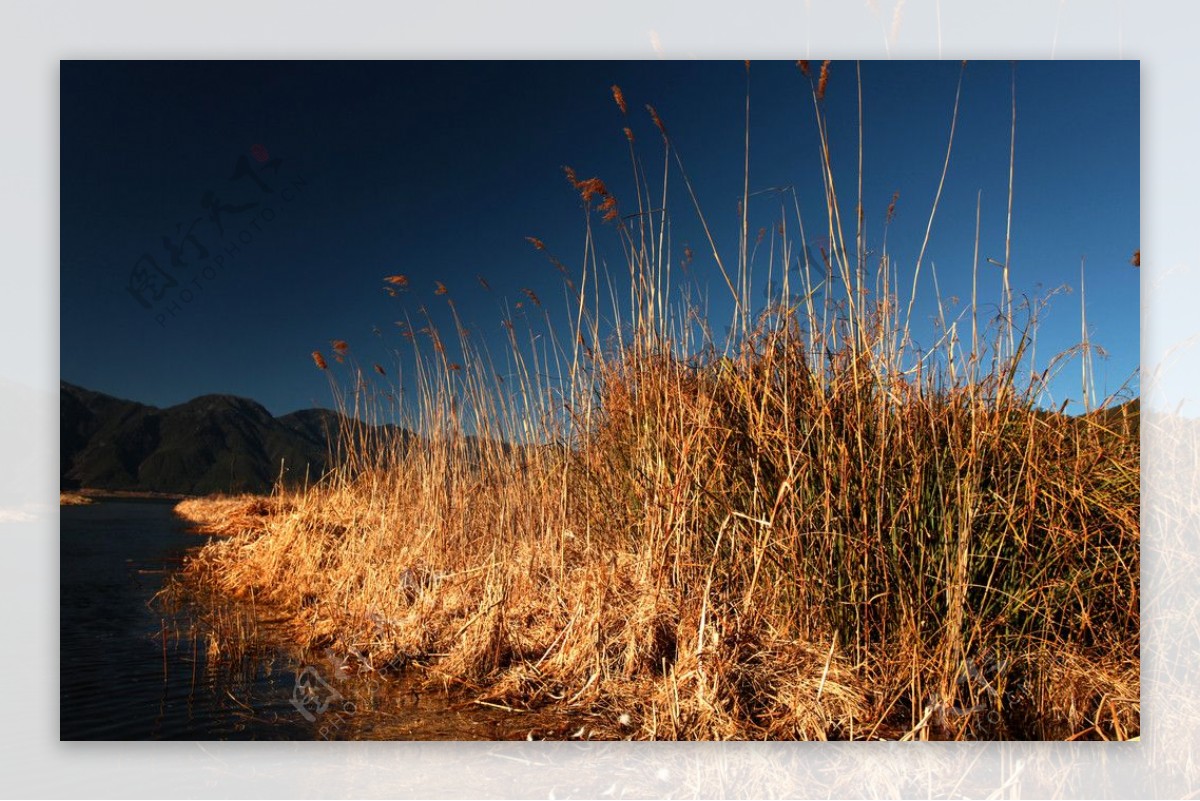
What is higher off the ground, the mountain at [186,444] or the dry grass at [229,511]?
the mountain at [186,444]

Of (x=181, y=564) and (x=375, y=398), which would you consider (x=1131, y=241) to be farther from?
(x=181, y=564)

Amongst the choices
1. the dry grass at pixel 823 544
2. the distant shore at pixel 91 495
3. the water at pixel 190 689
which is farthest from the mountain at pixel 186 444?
the dry grass at pixel 823 544

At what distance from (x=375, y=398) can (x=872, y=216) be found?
5.94ft

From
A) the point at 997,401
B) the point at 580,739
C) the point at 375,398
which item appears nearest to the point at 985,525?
the point at 997,401

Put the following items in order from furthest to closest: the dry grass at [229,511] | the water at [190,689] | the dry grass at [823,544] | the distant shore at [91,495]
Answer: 1. the dry grass at [229,511]
2. the distant shore at [91,495]
3. the water at [190,689]
4. the dry grass at [823,544]

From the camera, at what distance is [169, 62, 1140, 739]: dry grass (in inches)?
69.1

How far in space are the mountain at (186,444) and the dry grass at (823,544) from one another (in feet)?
2.72

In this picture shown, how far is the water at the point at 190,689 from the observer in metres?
1.92

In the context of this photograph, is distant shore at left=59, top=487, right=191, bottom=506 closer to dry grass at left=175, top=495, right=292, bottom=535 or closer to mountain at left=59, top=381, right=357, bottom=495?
mountain at left=59, top=381, right=357, bottom=495

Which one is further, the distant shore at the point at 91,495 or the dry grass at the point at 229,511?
the dry grass at the point at 229,511

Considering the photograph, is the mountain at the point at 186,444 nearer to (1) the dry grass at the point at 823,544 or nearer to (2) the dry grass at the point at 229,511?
(2) the dry grass at the point at 229,511

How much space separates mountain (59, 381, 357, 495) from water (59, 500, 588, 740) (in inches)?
4.5

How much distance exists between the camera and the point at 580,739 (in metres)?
1.87

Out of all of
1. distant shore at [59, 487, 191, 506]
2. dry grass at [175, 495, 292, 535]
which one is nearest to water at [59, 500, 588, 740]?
distant shore at [59, 487, 191, 506]
